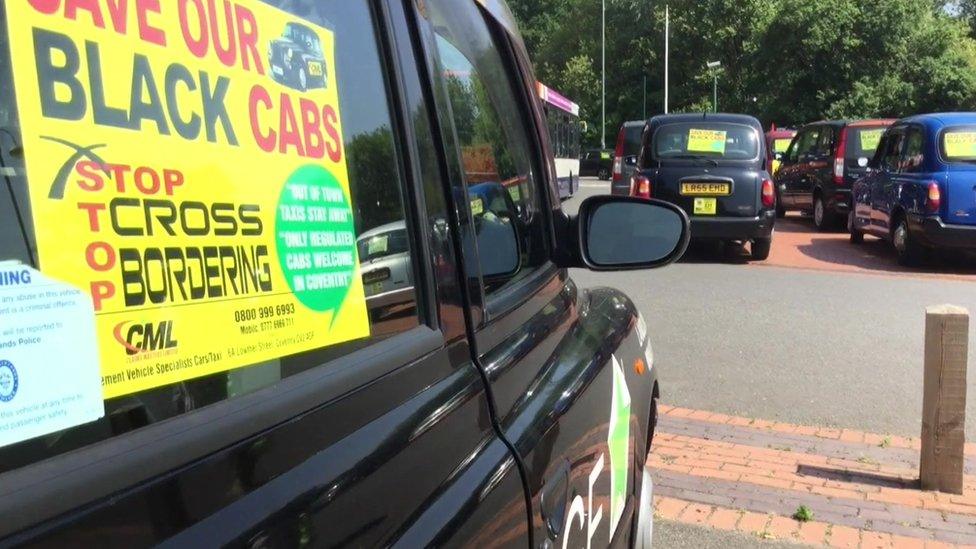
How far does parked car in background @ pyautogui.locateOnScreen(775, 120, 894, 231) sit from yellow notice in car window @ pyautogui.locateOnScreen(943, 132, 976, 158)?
2.43 meters

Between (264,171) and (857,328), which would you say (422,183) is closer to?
(264,171)

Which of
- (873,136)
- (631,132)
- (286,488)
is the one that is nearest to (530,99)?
(286,488)

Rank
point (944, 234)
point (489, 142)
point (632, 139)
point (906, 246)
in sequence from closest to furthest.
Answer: point (489, 142) → point (944, 234) → point (906, 246) → point (632, 139)

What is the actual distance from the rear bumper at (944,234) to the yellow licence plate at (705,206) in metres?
2.30

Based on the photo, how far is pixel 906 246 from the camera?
429 inches

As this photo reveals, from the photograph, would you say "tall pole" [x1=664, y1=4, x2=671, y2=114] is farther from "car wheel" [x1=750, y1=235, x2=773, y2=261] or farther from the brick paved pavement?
the brick paved pavement

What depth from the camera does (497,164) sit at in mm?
2088

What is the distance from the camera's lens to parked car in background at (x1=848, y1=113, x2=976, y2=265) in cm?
1016

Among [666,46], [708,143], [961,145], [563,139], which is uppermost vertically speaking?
[666,46]

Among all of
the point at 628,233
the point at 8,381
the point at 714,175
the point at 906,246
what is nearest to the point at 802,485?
the point at 628,233

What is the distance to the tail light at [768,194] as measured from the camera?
11273mm

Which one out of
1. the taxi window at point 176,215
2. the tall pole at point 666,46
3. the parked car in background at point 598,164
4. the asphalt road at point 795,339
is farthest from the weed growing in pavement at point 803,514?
the tall pole at point 666,46

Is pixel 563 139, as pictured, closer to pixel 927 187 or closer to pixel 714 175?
pixel 714 175

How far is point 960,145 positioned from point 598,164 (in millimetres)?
32224
